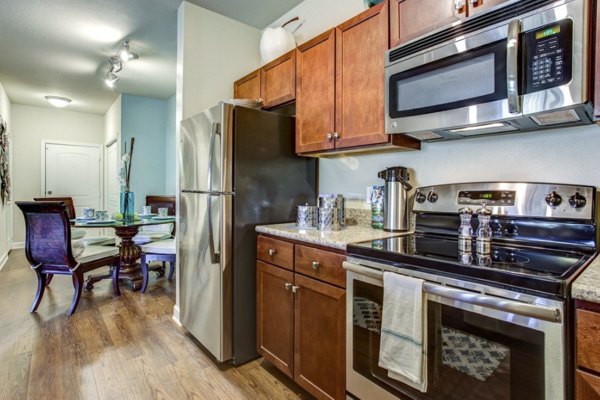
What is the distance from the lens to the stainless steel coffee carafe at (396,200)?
1703 millimetres

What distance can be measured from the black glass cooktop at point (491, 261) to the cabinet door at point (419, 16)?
96 centimetres

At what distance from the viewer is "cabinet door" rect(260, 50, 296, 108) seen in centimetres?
210

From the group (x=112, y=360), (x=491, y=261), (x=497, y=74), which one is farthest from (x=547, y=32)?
(x=112, y=360)

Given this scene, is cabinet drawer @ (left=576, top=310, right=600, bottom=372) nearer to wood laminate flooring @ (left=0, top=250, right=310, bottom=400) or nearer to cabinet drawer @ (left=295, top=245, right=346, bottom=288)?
cabinet drawer @ (left=295, top=245, right=346, bottom=288)

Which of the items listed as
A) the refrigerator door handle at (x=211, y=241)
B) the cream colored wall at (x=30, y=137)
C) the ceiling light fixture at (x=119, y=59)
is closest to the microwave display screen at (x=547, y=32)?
the refrigerator door handle at (x=211, y=241)

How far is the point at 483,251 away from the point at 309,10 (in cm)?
223

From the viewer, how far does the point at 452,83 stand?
132 cm

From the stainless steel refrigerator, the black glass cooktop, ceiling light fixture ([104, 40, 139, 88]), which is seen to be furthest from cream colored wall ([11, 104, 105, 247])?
the black glass cooktop

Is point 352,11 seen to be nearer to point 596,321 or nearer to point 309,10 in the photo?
point 309,10

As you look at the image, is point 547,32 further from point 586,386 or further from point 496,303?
point 586,386

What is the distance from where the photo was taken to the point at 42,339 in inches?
88.8

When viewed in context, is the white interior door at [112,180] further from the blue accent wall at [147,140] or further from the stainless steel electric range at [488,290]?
the stainless steel electric range at [488,290]

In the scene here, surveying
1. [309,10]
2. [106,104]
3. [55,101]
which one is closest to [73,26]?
[309,10]

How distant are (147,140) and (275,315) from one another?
448cm
